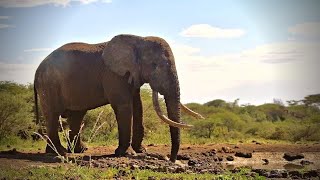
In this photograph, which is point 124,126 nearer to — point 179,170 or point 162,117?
point 162,117

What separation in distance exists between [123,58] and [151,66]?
70 centimetres

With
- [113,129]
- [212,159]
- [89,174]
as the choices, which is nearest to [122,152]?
[212,159]

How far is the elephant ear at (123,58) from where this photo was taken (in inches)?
461

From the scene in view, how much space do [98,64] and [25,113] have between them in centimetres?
515

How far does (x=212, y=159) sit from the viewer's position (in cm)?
1233

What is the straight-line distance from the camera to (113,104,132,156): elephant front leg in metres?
11.4

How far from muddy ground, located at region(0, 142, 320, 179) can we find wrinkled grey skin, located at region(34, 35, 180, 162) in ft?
2.04

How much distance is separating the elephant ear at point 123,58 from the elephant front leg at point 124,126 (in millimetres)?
611

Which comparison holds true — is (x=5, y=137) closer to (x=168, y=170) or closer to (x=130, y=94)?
(x=130, y=94)

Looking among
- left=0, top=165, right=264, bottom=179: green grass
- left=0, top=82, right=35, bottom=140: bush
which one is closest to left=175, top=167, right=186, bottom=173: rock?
left=0, top=165, right=264, bottom=179: green grass

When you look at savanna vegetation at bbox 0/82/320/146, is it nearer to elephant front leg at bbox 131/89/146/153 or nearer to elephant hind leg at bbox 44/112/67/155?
elephant hind leg at bbox 44/112/67/155

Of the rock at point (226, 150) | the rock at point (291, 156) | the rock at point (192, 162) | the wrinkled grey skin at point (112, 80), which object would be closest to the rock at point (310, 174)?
the rock at point (192, 162)

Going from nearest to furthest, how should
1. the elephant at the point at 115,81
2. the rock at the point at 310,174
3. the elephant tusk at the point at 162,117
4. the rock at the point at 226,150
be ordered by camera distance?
the rock at the point at 310,174 → the elephant tusk at the point at 162,117 → the elephant at the point at 115,81 → the rock at the point at 226,150

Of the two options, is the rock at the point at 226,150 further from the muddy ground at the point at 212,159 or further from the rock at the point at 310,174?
the rock at the point at 310,174
